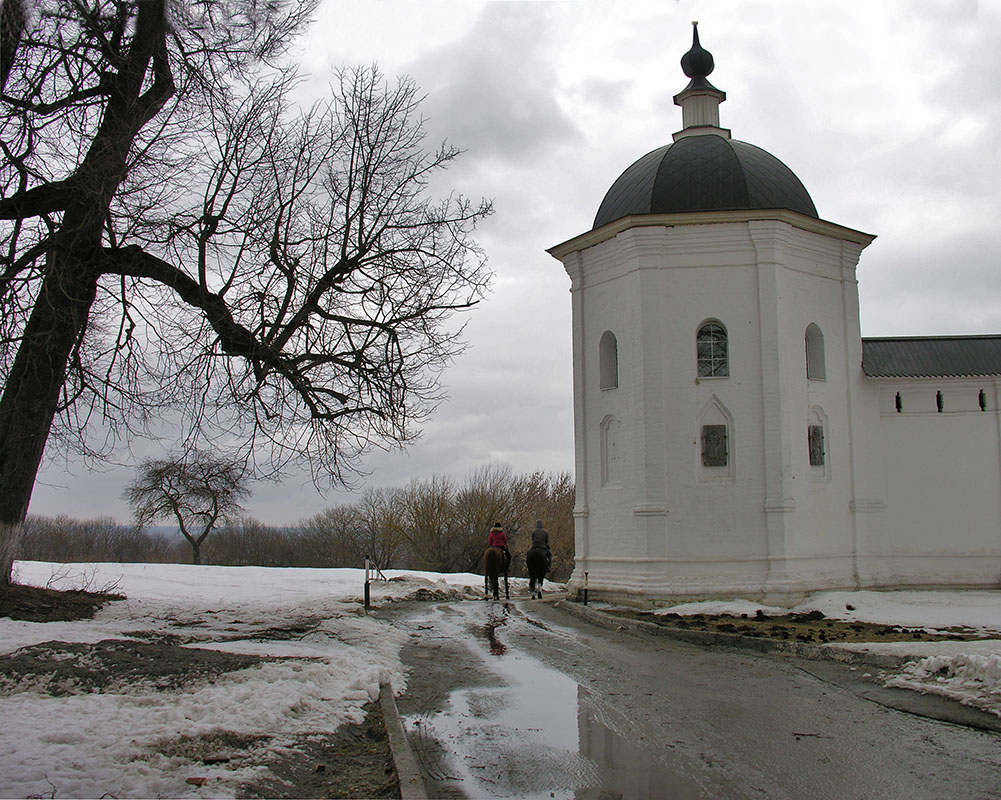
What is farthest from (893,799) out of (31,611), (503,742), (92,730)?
(31,611)

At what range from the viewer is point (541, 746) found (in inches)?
277

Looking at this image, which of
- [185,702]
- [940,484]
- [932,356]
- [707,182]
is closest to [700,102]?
[707,182]

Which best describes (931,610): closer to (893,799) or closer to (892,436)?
(892,436)

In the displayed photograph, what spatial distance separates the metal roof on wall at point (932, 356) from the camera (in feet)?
66.4

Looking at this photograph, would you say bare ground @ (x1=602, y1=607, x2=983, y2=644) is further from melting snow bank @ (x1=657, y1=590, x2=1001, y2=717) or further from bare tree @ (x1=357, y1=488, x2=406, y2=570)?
bare tree @ (x1=357, y1=488, x2=406, y2=570)

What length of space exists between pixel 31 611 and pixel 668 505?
453 inches

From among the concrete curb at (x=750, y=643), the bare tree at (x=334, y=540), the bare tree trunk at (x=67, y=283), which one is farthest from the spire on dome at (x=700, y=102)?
the bare tree at (x=334, y=540)

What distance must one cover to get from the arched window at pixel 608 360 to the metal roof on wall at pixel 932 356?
17.9ft

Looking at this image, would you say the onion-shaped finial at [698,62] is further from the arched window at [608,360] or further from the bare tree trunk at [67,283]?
the bare tree trunk at [67,283]

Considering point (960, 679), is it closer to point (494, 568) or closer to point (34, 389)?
point (34, 389)

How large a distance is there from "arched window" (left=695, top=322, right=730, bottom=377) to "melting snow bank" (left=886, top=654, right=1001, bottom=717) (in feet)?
32.0

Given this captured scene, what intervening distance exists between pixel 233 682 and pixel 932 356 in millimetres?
17775

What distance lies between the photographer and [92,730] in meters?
6.11

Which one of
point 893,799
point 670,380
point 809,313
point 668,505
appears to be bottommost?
point 893,799
